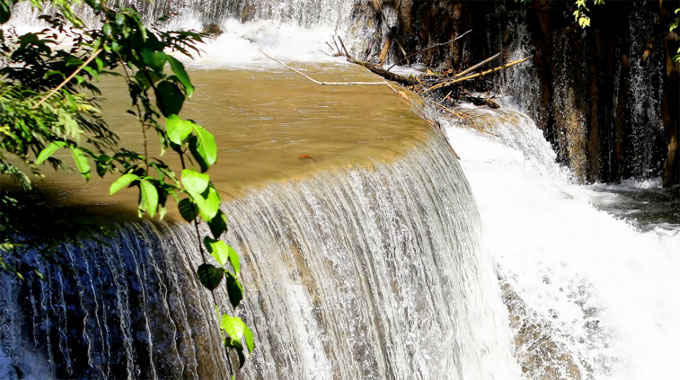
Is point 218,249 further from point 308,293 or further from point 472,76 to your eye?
point 472,76

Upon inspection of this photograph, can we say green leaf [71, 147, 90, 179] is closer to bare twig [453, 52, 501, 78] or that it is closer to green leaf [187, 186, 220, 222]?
green leaf [187, 186, 220, 222]

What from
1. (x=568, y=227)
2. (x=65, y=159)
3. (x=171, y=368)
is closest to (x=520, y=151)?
(x=568, y=227)

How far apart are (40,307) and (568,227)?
482 centimetres

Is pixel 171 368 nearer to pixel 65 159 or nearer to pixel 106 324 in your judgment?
pixel 106 324

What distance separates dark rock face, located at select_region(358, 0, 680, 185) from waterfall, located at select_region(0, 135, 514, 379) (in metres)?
3.76

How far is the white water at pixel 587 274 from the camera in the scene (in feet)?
19.7

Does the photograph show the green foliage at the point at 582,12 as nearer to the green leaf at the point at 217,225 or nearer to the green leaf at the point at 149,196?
the green leaf at the point at 217,225

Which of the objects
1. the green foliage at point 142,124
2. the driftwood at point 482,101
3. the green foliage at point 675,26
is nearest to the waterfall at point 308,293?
the green foliage at point 142,124

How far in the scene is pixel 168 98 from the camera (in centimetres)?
211

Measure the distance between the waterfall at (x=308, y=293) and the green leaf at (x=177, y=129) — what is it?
4.64 feet

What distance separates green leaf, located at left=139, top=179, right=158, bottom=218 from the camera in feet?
6.68

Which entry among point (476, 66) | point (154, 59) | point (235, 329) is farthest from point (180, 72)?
point (476, 66)

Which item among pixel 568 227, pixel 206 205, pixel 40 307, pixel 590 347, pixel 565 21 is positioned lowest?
pixel 590 347

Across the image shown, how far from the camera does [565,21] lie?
9273mm
